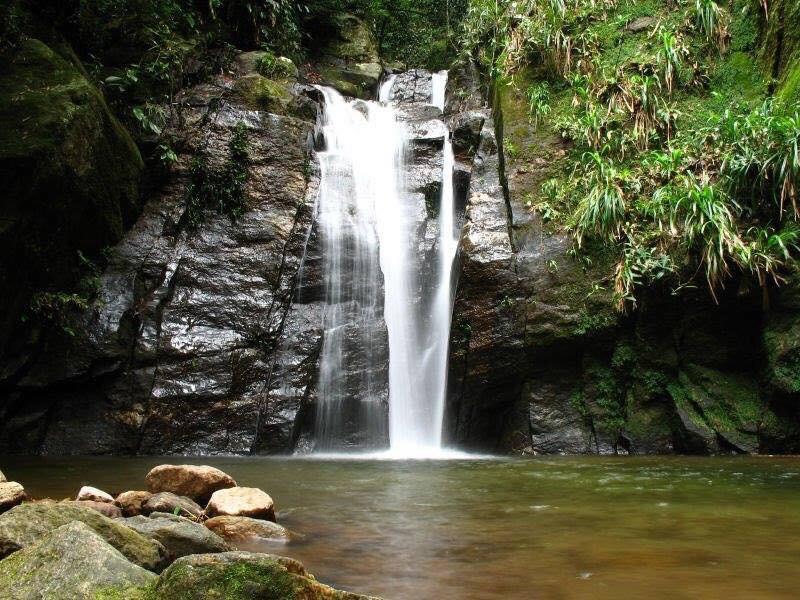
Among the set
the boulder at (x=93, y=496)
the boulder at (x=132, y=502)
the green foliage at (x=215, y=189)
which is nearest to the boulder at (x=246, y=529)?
the boulder at (x=132, y=502)

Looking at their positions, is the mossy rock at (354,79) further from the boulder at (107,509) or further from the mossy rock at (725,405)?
the boulder at (107,509)

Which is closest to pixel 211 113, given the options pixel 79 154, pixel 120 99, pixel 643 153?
pixel 120 99

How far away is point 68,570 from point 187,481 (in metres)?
2.37

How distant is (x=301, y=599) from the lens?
1.86 metres

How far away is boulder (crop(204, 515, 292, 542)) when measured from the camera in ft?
11.5

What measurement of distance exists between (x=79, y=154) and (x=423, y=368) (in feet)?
18.2

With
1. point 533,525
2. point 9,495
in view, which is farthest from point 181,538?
point 533,525

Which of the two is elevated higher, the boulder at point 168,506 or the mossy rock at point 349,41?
the mossy rock at point 349,41

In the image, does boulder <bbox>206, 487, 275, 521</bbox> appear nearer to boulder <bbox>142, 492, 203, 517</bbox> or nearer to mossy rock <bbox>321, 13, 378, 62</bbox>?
boulder <bbox>142, 492, 203, 517</bbox>

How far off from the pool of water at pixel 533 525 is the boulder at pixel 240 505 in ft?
0.72

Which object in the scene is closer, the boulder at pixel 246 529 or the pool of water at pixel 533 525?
the pool of water at pixel 533 525

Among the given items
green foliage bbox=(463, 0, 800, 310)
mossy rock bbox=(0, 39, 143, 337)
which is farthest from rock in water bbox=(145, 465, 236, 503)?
green foliage bbox=(463, 0, 800, 310)

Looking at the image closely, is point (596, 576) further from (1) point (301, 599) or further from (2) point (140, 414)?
(2) point (140, 414)

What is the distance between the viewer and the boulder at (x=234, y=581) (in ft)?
5.98
